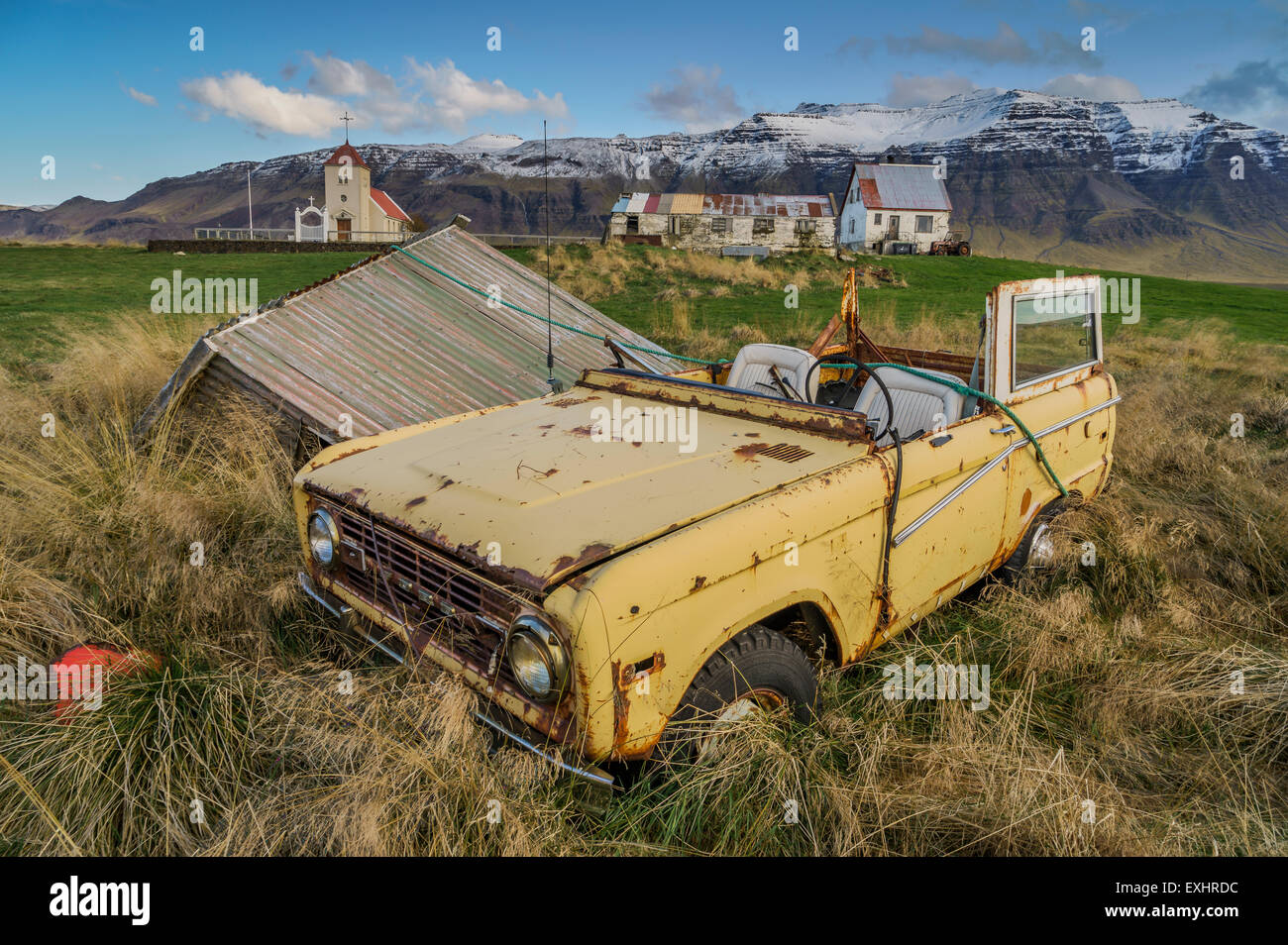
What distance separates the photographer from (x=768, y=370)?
13.9 feet

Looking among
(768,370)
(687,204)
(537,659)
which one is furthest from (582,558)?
(687,204)

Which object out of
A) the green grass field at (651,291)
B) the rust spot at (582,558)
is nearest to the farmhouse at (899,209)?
the green grass field at (651,291)

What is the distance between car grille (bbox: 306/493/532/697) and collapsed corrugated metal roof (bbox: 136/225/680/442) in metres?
2.25

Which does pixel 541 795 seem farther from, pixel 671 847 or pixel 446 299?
pixel 446 299

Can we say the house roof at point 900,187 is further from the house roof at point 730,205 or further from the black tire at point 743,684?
the black tire at point 743,684

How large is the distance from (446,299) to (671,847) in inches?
235

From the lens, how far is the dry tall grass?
2.30 meters

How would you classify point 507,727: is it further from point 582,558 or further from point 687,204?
point 687,204

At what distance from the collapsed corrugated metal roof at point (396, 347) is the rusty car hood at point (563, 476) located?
2.01m

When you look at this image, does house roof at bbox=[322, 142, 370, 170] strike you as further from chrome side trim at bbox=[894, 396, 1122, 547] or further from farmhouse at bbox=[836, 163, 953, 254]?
chrome side trim at bbox=[894, 396, 1122, 547]

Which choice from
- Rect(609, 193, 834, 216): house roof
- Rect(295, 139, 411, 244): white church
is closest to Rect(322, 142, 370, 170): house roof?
Rect(295, 139, 411, 244): white church

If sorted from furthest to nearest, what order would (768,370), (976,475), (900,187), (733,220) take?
(900,187) < (733,220) < (768,370) < (976,475)

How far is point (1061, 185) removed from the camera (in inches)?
7165

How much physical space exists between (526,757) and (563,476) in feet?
3.34
